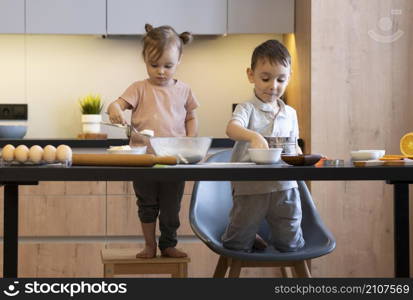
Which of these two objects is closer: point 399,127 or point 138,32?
point 399,127

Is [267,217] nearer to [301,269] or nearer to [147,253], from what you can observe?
[301,269]

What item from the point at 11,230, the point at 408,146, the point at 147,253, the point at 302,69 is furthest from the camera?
the point at 302,69

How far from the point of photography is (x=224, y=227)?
2.80 metres

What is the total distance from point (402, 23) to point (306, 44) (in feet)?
1.52

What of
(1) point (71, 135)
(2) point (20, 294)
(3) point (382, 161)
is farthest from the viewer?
(1) point (71, 135)

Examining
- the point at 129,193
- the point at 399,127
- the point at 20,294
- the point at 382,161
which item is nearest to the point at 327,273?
the point at 399,127

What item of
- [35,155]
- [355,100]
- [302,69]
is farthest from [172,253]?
[302,69]

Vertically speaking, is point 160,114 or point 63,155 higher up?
point 160,114

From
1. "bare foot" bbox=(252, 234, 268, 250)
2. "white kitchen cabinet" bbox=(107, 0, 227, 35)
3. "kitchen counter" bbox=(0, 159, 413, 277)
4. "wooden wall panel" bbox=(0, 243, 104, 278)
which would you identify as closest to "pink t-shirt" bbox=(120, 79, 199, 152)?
"bare foot" bbox=(252, 234, 268, 250)

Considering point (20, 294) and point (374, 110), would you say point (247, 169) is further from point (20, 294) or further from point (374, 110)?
point (374, 110)

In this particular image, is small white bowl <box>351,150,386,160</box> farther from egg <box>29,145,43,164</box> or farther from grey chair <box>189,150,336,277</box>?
egg <box>29,145,43,164</box>

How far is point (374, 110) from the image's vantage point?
3838 millimetres

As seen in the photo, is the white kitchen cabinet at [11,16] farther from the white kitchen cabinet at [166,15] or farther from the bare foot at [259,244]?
the bare foot at [259,244]

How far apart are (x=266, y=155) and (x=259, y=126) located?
545 millimetres
